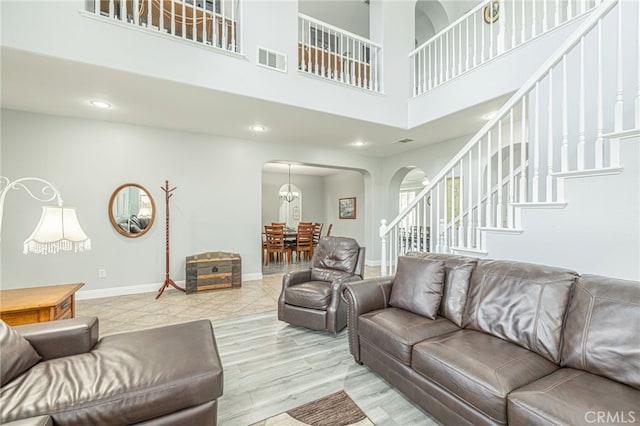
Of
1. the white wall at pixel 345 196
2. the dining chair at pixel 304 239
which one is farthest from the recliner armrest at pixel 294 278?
the white wall at pixel 345 196

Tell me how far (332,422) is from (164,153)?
4.50m

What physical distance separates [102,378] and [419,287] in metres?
2.00

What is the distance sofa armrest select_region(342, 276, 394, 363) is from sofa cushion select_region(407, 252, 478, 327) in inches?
18.1

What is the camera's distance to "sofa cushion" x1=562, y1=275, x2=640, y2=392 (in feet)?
3.99

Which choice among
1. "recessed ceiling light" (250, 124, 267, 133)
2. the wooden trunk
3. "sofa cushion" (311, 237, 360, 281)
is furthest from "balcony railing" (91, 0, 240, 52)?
the wooden trunk

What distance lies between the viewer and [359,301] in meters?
2.18

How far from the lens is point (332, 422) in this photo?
5.32ft

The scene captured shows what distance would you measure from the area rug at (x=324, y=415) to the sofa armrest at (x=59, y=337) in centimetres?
111

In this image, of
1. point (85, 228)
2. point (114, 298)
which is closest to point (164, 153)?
point (85, 228)

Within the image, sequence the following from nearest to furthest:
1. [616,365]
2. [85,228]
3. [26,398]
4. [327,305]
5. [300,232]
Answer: [26,398] → [616,365] → [327,305] → [85,228] → [300,232]

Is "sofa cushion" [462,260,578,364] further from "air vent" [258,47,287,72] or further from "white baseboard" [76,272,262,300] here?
"white baseboard" [76,272,262,300]

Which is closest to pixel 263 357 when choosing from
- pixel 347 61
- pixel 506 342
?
pixel 506 342

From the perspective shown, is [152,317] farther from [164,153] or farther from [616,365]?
[616,365]

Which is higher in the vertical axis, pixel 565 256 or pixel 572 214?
pixel 572 214
